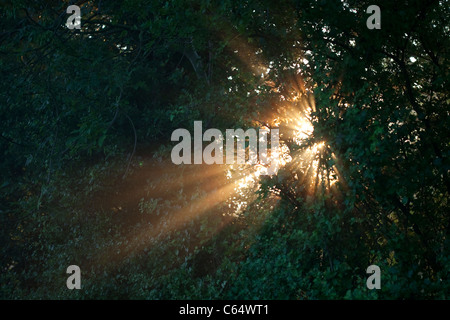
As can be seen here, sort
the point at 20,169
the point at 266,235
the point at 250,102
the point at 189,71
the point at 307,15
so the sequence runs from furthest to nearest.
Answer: the point at 20,169 < the point at 189,71 < the point at 250,102 < the point at 266,235 < the point at 307,15

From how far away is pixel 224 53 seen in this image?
10906 mm

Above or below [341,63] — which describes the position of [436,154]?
below

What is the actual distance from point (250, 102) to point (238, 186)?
204 cm

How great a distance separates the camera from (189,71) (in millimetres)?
13125

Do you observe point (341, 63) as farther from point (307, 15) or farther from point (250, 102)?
point (250, 102)

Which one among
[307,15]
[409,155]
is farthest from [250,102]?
[409,155]

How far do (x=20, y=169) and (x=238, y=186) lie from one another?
9.15 m

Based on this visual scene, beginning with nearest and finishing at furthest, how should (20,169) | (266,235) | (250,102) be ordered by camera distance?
(266,235) → (250,102) → (20,169)

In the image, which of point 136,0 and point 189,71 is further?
point 189,71
